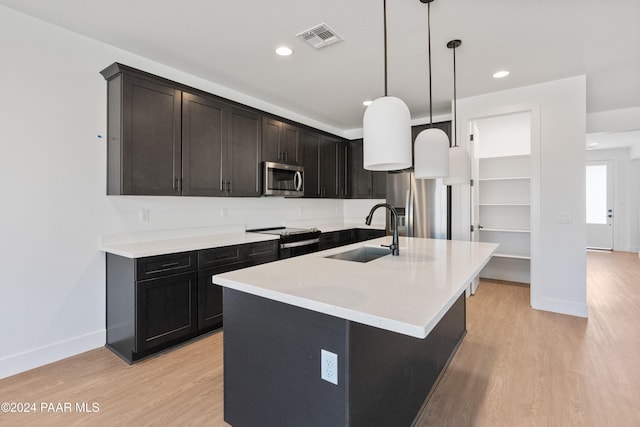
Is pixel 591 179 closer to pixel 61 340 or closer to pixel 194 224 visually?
pixel 194 224

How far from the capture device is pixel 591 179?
7.78 meters

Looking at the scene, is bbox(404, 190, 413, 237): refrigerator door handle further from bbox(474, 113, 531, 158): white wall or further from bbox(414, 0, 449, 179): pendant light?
bbox(414, 0, 449, 179): pendant light

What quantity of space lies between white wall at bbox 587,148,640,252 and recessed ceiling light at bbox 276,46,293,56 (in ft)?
27.5

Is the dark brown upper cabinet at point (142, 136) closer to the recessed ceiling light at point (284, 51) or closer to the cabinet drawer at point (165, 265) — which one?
the cabinet drawer at point (165, 265)

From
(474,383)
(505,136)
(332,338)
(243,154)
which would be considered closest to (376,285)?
(332,338)

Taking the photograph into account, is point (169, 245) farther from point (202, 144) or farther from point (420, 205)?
point (420, 205)

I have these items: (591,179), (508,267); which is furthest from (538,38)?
(591,179)

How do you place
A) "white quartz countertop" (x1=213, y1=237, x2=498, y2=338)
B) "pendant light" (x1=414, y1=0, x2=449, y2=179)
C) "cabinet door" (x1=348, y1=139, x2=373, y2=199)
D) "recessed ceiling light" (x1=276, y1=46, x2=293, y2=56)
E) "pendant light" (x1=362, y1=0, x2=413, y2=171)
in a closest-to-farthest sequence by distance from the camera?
"white quartz countertop" (x1=213, y1=237, x2=498, y2=338), "pendant light" (x1=362, y1=0, x2=413, y2=171), "pendant light" (x1=414, y1=0, x2=449, y2=179), "recessed ceiling light" (x1=276, y1=46, x2=293, y2=56), "cabinet door" (x1=348, y1=139, x2=373, y2=199)

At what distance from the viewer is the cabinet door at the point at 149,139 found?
8.43 ft

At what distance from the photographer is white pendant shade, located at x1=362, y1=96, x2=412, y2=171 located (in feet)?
4.66

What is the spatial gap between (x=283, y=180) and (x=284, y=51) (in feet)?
5.17

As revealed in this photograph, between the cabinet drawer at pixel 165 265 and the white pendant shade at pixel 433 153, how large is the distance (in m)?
1.97

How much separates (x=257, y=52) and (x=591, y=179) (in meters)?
8.81

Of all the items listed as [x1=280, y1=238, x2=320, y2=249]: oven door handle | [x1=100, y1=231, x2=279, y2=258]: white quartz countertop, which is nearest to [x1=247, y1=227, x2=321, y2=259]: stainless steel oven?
[x1=280, y1=238, x2=320, y2=249]: oven door handle
